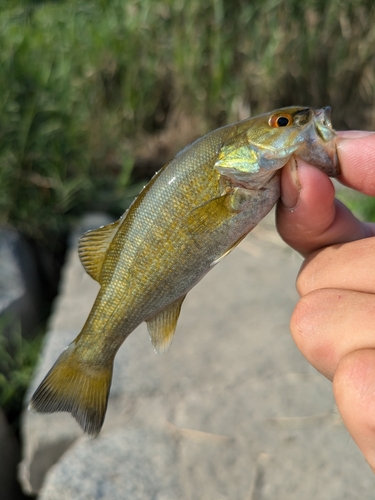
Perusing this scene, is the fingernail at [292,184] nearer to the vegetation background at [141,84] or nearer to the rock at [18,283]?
the rock at [18,283]

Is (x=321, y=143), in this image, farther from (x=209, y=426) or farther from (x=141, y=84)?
(x=141, y=84)

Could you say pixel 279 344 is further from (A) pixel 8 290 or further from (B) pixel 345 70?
(B) pixel 345 70

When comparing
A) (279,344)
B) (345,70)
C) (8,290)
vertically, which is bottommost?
(279,344)

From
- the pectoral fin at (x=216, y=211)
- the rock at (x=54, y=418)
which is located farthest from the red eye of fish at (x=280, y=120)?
the rock at (x=54, y=418)

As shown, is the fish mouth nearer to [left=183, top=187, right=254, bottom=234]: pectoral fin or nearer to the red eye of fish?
the red eye of fish

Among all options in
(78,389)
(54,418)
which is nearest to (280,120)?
(78,389)

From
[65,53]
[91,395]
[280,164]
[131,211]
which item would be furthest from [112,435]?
[65,53]
